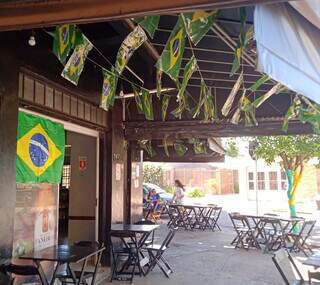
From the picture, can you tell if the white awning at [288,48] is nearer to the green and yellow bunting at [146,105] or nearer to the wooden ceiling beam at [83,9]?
the wooden ceiling beam at [83,9]

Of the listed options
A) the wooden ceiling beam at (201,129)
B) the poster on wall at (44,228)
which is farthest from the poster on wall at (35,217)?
the wooden ceiling beam at (201,129)

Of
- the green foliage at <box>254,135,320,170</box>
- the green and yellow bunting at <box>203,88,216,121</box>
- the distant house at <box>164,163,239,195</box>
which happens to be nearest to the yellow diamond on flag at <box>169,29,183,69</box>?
the green and yellow bunting at <box>203,88,216,121</box>

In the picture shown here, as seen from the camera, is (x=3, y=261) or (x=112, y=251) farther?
(x=112, y=251)

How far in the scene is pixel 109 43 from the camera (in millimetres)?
5500

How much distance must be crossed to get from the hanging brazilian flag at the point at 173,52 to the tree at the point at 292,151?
7.32m

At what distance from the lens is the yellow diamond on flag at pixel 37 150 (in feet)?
15.3

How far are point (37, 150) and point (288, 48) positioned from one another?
11.8 ft

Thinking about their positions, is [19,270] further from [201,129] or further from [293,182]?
[293,182]

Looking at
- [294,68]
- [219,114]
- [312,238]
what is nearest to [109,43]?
[219,114]

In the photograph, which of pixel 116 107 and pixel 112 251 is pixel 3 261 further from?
pixel 116 107

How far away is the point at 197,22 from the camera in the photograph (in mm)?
2857

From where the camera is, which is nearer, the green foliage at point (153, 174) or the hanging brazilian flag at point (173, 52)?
the hanging brazilian flag at point (173, 52)

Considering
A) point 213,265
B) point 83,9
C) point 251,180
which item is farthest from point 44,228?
point 251,180

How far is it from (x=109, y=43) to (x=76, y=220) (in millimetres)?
3283
